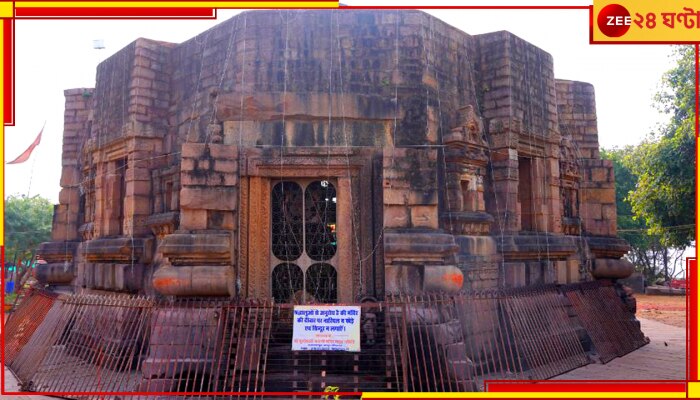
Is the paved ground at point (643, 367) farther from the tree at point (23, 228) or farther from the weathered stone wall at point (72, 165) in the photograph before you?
the tree at point (23, 228)

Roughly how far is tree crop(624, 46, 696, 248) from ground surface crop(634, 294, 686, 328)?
2.65 metres

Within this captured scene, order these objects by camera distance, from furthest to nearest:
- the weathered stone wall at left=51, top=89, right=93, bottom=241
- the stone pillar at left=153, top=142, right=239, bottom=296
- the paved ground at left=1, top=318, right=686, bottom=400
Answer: the weathered stone wall at left=51, top=89, right=93, bottom=241 → the paved ground at left=1, top=318, right=686, bottom=400 → the stone pillar at left=153, top=142, right=239, bottom=296

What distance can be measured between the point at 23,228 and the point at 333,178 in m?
22.0

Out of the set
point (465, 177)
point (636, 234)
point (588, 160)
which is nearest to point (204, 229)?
point (465, 177)

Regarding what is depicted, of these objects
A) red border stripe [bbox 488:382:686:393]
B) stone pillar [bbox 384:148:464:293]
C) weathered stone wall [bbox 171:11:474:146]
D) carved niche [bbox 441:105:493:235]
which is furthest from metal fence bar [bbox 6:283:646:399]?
weathered stone wall [bbox 171:11:474:146]

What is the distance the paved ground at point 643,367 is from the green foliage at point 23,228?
17.6 m

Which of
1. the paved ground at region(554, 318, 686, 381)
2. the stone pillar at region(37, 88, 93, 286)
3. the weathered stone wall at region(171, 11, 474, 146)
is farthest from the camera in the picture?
the stone pillar at region(37, 88, 93, 286)

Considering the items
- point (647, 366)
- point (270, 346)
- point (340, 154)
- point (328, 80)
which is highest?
point (328, 80)

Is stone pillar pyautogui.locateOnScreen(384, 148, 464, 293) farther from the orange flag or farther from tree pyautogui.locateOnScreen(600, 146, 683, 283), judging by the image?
tree pyautogui.locateOnScreen(600, 146, 683, 283)

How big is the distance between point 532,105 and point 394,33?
3692 mm

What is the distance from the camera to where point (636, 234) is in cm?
3203

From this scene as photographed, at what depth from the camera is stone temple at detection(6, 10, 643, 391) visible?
784 cm

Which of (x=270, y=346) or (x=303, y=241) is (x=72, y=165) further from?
(x=270, y=346)

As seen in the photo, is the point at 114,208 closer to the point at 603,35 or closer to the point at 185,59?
the point at 185,59
